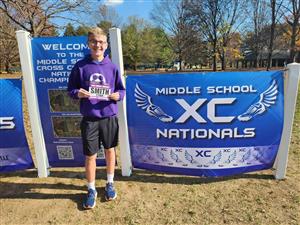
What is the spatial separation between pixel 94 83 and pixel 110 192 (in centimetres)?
136

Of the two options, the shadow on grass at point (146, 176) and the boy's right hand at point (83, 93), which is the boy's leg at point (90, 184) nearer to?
the shadow on grass at point (146, 176)

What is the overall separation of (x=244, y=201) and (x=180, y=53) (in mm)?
46499

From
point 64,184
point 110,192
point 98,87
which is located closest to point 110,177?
point 110,192

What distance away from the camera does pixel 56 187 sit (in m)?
4.16

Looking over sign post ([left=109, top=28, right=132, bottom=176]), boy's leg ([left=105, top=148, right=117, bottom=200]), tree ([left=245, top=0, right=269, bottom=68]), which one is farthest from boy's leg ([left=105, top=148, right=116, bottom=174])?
tree ([left=245, top=0, right=269, bottom=68])

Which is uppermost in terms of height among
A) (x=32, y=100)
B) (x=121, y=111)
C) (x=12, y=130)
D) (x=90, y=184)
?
(x=32, y=100)

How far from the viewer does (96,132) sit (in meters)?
3.61

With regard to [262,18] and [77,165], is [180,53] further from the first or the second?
[77,165]

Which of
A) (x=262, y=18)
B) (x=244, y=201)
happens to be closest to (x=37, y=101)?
(x=244, y=201)

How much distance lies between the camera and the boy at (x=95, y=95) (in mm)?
3484

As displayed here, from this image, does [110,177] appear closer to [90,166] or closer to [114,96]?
[90,166]

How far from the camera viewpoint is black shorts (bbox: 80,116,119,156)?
11.7ft

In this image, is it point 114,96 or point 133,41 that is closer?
point 114,96

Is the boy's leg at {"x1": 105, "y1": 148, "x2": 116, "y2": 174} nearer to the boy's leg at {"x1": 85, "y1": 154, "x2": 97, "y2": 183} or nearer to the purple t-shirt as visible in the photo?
the boy's leg at {"x1": 85, "y1": 154, "x2": 97, "y2": 183}
